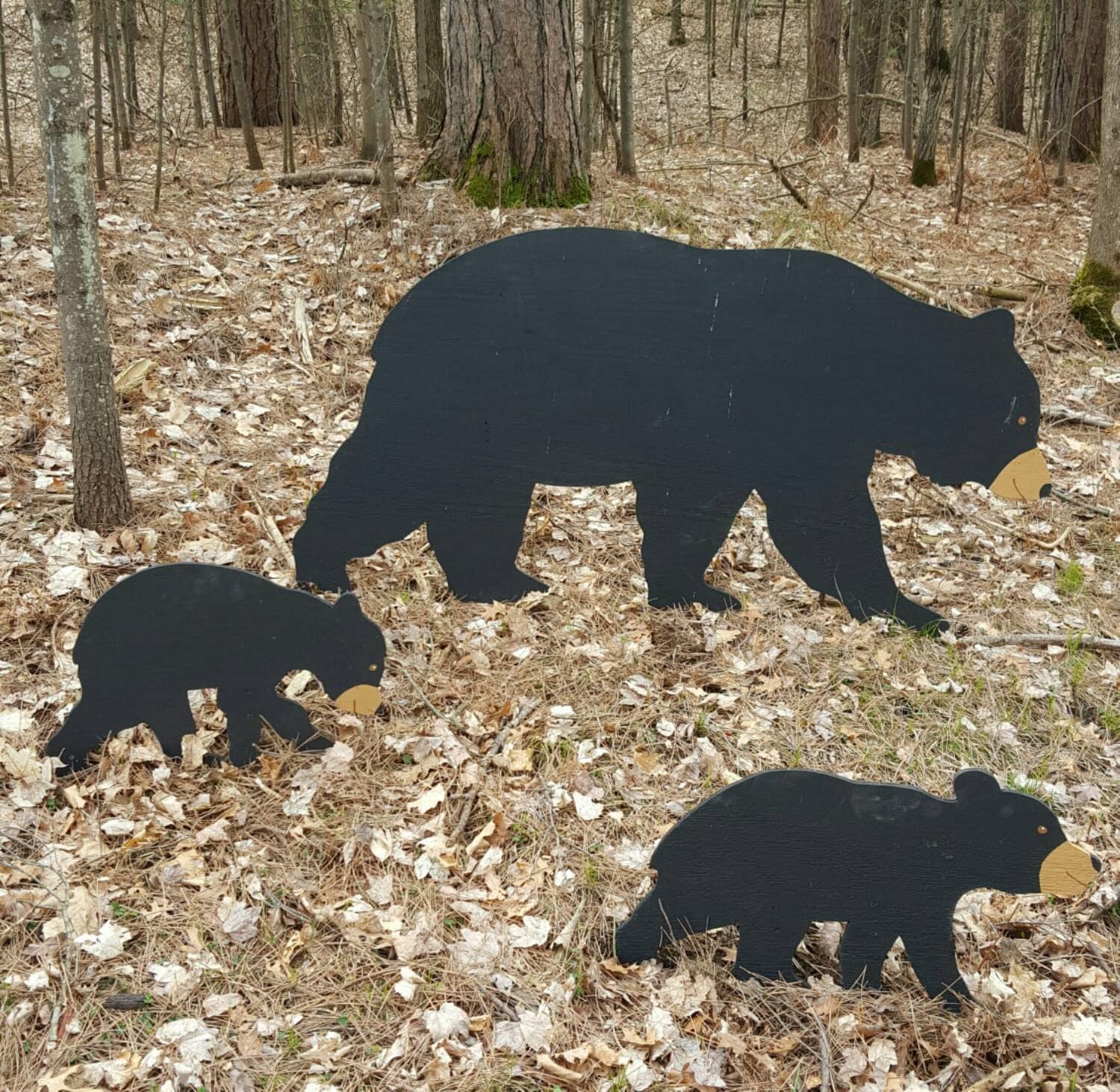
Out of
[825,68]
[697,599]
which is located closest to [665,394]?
[697,599]

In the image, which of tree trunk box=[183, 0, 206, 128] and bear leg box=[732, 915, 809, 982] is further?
tree trunk box=[183, 0, 206, 128]

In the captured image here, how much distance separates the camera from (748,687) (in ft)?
13.5

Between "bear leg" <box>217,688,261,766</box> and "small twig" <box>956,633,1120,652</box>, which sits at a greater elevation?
"bear leg" <box>217,688,261,766</box>

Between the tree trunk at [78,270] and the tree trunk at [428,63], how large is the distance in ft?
15.9

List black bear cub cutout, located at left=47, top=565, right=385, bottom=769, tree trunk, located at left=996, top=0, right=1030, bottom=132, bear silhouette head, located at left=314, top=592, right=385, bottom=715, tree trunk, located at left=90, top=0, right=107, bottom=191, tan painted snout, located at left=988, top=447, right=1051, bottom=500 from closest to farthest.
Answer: black bear cub cutout, located at left=47, top=565, right=385, bottom=769, bear silhouette head, located at left=314, top=592, right=385, bottom=715, tan painted snout, located at left=988, top=447, right=1051, bottom=500, tree trunk, located at left=90, top=0, right=107, bottom=191, tree trunk, located at left=996, top=0, right=1030, bottom=132

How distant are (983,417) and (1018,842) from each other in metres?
2.07

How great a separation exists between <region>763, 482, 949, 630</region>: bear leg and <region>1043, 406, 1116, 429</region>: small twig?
2832mm

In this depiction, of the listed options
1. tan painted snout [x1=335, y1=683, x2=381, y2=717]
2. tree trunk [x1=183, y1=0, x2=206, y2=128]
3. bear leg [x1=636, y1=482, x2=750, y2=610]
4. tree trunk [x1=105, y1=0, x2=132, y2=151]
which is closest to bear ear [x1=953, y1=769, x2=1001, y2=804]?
bear leg [x1=636, y1=482, x2=750, y2=610]

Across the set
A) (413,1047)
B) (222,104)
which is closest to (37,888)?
(413,1047)

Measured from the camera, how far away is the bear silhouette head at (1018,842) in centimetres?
254

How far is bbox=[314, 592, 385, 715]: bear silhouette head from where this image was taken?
3479mm

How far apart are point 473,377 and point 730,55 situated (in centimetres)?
1787

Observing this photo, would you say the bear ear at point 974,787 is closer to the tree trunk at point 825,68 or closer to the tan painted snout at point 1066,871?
the tan painted snout at point 1066,871

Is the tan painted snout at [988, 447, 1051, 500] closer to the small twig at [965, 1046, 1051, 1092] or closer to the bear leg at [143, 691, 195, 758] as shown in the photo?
the small twig at [965, 1046, 1051, 1092]
